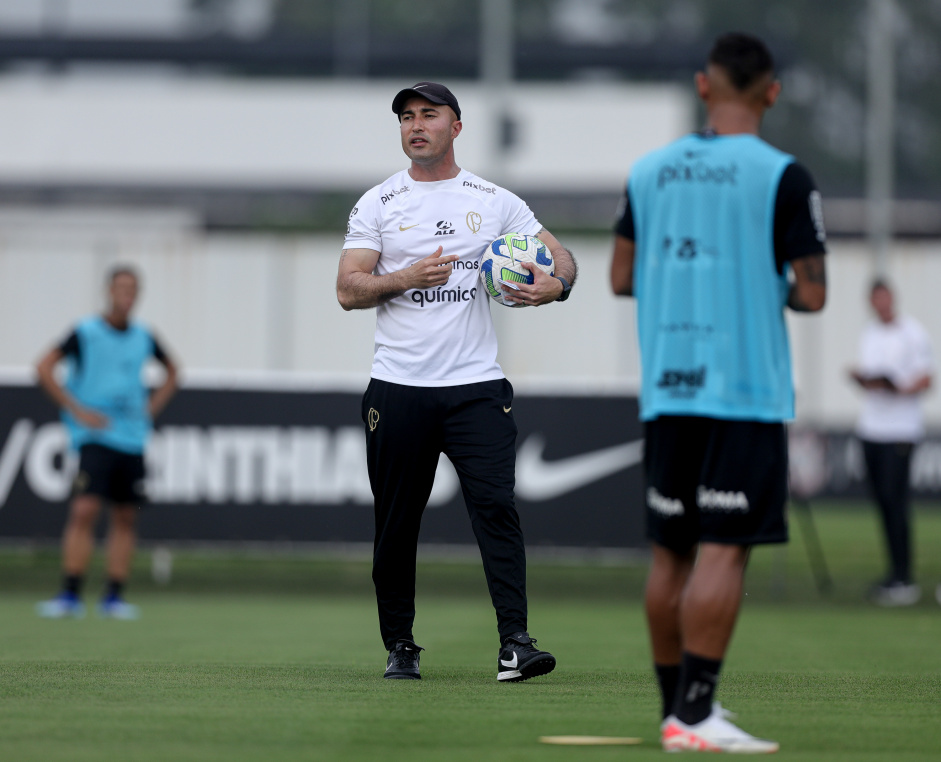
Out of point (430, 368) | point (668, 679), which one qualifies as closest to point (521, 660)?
point (430, 368)

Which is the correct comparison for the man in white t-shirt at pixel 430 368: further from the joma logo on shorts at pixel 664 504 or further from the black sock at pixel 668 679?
the joma logo on shorts at pixel 664 504

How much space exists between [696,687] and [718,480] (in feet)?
2.05

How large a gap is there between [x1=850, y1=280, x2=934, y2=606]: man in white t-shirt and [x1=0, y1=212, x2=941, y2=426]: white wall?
7588mm

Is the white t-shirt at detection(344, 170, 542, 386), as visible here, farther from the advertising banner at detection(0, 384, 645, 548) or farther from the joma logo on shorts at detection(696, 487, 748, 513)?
the advertising banner at detection(0, 384, 645, 548)

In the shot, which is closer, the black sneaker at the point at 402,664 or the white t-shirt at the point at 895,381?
the black sneaker at the point at 402,664

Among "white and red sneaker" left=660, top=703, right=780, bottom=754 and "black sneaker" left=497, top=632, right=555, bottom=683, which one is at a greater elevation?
"white and red sneaker" left=660, top=703, right=780, bottom=754

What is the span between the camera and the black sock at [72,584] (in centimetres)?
1111

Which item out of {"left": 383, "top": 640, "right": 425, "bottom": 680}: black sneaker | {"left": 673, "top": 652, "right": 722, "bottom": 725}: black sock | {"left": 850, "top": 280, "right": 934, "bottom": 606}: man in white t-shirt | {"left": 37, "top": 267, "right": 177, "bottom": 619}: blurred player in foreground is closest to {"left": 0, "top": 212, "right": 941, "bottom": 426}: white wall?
{"left": 850, "top": 280, "right": 934, "bottom": 606}: man in white t-shirt

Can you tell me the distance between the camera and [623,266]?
5.02 metres

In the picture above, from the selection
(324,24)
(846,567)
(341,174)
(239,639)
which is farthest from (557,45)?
(239,639)

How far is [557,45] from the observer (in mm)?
43625

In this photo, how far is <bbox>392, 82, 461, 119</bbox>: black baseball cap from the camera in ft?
21.4

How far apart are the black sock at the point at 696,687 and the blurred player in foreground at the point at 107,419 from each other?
712cm

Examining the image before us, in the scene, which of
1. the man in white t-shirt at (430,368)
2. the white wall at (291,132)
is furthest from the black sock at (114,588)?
the white wall at (291,132)
